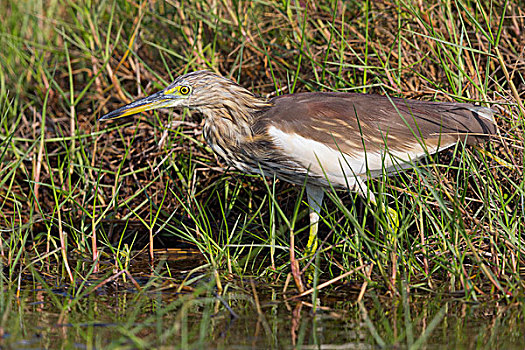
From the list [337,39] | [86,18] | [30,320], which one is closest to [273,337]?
[30,320]

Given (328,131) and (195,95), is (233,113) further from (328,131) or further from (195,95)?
(328,131)

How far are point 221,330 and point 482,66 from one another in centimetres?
268

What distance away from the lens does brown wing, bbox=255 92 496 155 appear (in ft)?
12.3

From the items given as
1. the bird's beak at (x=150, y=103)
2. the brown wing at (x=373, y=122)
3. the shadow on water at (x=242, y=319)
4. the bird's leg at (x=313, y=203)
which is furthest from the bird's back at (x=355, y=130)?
the shadow on water at (x=242, y=319)

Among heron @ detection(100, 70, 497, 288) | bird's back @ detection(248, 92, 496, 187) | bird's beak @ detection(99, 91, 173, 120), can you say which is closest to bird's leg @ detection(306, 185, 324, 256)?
heron @ detection(100, 70, 497, 288)

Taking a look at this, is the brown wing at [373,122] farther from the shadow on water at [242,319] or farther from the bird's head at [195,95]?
the shadow on water at [242,319]

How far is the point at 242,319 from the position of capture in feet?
9.69

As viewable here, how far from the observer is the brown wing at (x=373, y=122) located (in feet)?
12.3

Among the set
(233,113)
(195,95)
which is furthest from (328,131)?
(195,95)

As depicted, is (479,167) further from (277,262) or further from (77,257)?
(77,257)

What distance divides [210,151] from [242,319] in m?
1.92

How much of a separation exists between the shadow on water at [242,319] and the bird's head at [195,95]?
101 cm

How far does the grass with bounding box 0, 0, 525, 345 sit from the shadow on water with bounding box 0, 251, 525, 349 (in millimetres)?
166

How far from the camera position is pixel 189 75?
3996 millimetres
